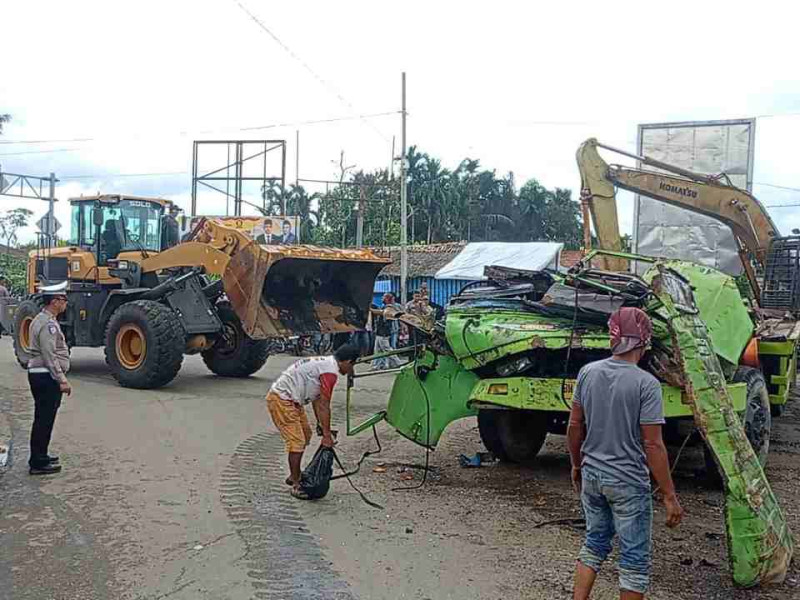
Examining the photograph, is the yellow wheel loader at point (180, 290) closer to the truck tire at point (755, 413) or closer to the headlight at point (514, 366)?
the headlight at point (514, 366)

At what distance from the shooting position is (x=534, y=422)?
8406mm

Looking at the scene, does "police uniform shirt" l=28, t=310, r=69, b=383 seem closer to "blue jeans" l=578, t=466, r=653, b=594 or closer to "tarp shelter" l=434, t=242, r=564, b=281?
"blue jeans" l=578, t=466, r=653, b=594

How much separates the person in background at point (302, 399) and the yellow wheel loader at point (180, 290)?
5500mm

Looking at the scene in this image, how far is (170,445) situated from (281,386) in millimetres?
2460

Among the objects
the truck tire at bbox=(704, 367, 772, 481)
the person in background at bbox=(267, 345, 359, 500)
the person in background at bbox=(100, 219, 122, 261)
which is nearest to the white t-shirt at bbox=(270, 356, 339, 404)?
the person in background at bbox=(267, 345, 359, 500)

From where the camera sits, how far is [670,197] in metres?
13.6

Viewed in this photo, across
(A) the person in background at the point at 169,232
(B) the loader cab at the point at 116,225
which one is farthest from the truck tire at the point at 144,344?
(A) the person in background at the point at 169,232

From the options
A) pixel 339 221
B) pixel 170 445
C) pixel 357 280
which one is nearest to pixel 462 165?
pixel 339 221

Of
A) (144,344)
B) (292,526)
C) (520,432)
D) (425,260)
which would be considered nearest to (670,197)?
(520,432)

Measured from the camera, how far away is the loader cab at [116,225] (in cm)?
1502

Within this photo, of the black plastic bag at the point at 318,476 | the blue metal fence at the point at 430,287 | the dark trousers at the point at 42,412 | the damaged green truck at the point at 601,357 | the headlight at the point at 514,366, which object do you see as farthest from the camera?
the blue metal fence at the point at 430,287

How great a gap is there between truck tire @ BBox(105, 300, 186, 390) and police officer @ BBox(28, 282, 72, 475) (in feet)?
15.8

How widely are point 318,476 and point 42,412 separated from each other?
2.63 metres

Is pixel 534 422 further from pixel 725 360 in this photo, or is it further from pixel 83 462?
pixel 83 462
